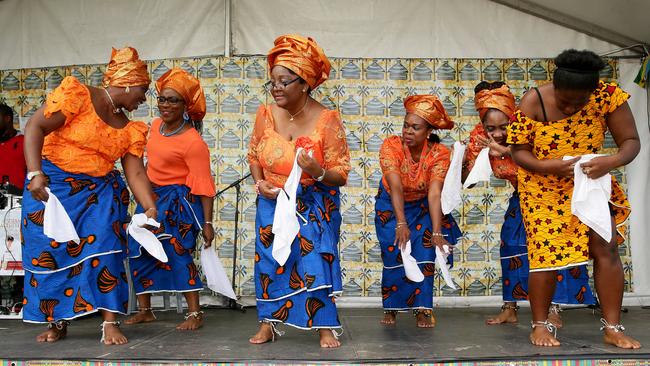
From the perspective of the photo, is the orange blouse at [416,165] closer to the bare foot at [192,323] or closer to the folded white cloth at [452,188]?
the folded white cloth at [452,188]

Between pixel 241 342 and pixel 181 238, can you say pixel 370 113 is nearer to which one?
pixel 181 238

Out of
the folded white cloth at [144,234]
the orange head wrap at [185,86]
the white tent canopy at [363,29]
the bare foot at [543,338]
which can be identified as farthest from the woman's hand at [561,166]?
the white tent canopy at [363,29]

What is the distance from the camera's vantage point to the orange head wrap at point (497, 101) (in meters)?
5.04

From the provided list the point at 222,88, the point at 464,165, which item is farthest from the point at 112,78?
the point at 464,165

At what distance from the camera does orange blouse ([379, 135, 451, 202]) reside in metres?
5.06

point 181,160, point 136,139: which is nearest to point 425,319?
point 181,160

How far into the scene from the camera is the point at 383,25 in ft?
21.4

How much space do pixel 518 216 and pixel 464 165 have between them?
56 centimetres

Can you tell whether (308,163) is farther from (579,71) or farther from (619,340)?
(619,340)

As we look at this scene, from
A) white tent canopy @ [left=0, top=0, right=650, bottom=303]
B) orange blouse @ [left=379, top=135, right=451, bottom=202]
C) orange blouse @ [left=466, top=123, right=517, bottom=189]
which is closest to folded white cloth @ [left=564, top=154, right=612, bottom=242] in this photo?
orange blouse @ [left=466, top=123, right=517, bottom=189]

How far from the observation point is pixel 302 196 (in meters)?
4.08

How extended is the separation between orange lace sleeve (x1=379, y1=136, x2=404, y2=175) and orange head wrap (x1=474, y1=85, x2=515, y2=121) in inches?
27.0

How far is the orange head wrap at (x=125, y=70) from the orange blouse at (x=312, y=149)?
907 mm

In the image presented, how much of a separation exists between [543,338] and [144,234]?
246 centimetres
